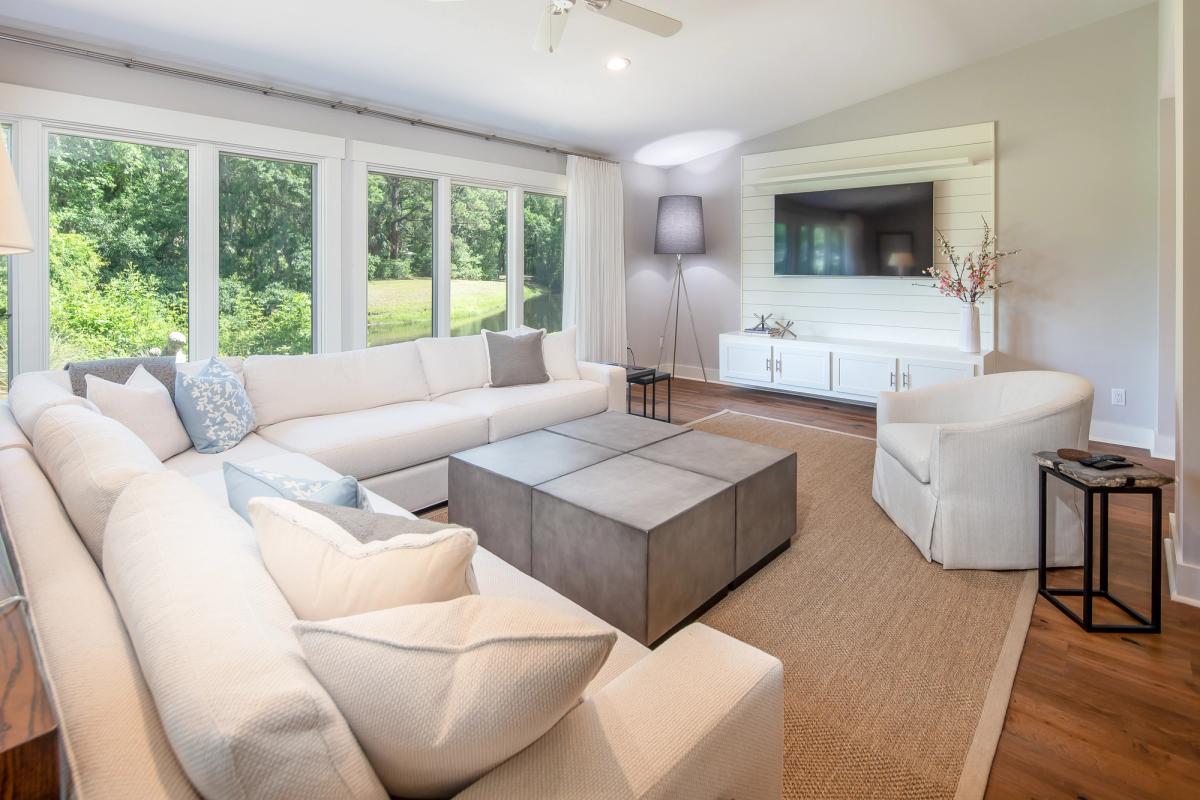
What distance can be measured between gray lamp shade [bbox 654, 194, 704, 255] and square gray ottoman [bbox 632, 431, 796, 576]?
4.03 m

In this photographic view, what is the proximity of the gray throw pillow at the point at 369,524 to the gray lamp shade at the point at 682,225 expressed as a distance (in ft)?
18.8

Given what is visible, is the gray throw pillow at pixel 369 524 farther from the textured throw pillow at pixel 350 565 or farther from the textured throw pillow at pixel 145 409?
the textured throw pillow at pixel 145 409

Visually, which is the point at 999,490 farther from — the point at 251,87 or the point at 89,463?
the point at 251,87

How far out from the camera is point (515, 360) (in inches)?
164

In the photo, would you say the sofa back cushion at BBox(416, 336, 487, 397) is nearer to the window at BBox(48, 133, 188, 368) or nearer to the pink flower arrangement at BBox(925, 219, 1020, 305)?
the window at BBox(48, 133, 188, 368)

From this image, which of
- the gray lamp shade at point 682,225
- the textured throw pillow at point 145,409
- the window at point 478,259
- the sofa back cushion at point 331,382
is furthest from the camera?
the gray lamp shade at point 682,225

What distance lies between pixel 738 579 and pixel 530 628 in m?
1.88

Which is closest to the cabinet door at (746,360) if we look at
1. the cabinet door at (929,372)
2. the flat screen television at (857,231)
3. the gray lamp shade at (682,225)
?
the flat screen television at (857,231)

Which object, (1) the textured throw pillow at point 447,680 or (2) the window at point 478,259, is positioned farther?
(2) the window at point 478,259

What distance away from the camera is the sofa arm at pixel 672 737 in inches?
31.8

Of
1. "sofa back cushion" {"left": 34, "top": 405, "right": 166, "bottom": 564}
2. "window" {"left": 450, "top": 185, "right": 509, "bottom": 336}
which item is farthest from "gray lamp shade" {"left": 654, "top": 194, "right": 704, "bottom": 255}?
"sofa back cushion" {"left": 34, "top": 405, "right": 166, "bottom": 564}

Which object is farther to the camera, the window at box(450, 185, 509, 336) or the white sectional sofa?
the window at box(450, 185, 509, 336)

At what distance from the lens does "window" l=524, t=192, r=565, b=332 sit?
589 centimetres

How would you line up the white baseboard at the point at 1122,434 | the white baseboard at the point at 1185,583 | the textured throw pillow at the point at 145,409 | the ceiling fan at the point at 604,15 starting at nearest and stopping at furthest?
the white baseboard at the point at 1185,583 → the textured throw pillow at the point at 145,409 → the ceiling fan at the point at 604,15 → the white baseboard at the point at 1122,434
